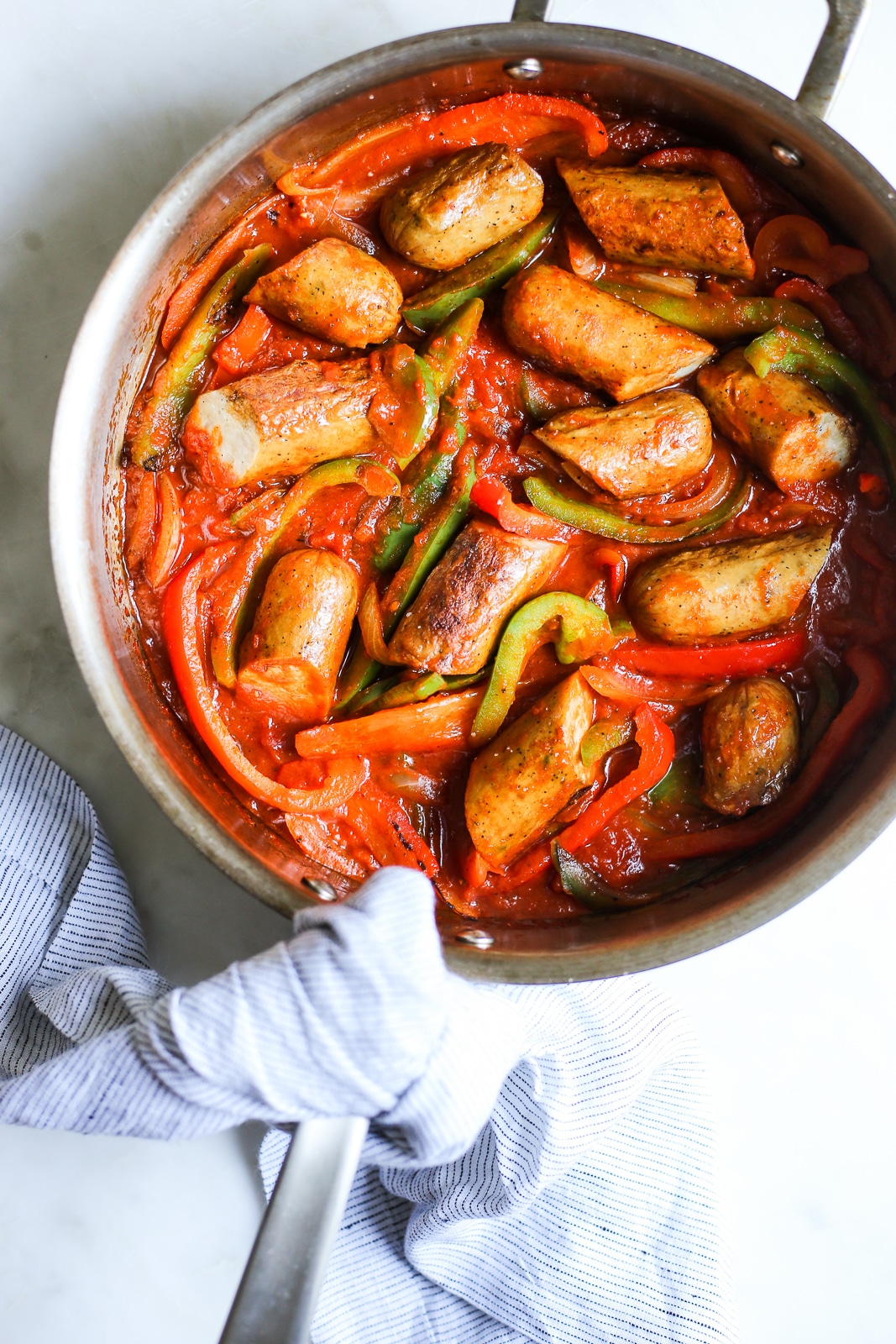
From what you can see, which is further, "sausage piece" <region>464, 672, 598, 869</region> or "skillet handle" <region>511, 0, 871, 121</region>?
"sausage piece" <region>464, 672, 598, 869</region>

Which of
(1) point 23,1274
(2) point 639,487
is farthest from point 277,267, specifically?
(1) point 23,1274

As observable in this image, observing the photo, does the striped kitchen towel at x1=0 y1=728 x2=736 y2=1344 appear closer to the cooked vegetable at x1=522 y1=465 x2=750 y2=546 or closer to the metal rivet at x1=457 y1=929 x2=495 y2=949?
the metal rivet at x1=457 y1=929 x2=495 y2=949

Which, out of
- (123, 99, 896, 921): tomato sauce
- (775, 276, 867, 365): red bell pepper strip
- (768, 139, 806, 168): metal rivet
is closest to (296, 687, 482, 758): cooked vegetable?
(123, 99, 896, 921): tomato sauce

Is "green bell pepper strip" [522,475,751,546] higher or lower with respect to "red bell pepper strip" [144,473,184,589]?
higher

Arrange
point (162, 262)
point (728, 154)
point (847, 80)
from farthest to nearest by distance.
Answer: point (847, 80), point (728, 154), point (162, 262)

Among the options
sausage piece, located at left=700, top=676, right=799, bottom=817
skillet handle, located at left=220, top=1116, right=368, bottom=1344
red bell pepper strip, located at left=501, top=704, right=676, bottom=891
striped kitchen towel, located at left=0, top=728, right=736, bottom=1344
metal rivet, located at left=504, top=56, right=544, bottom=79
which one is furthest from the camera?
red bell pepper strip, located at left=501, top=704, right=676, bottom=891

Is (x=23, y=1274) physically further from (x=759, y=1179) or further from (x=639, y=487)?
(x=639, y=487)

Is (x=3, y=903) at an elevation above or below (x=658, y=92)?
below
